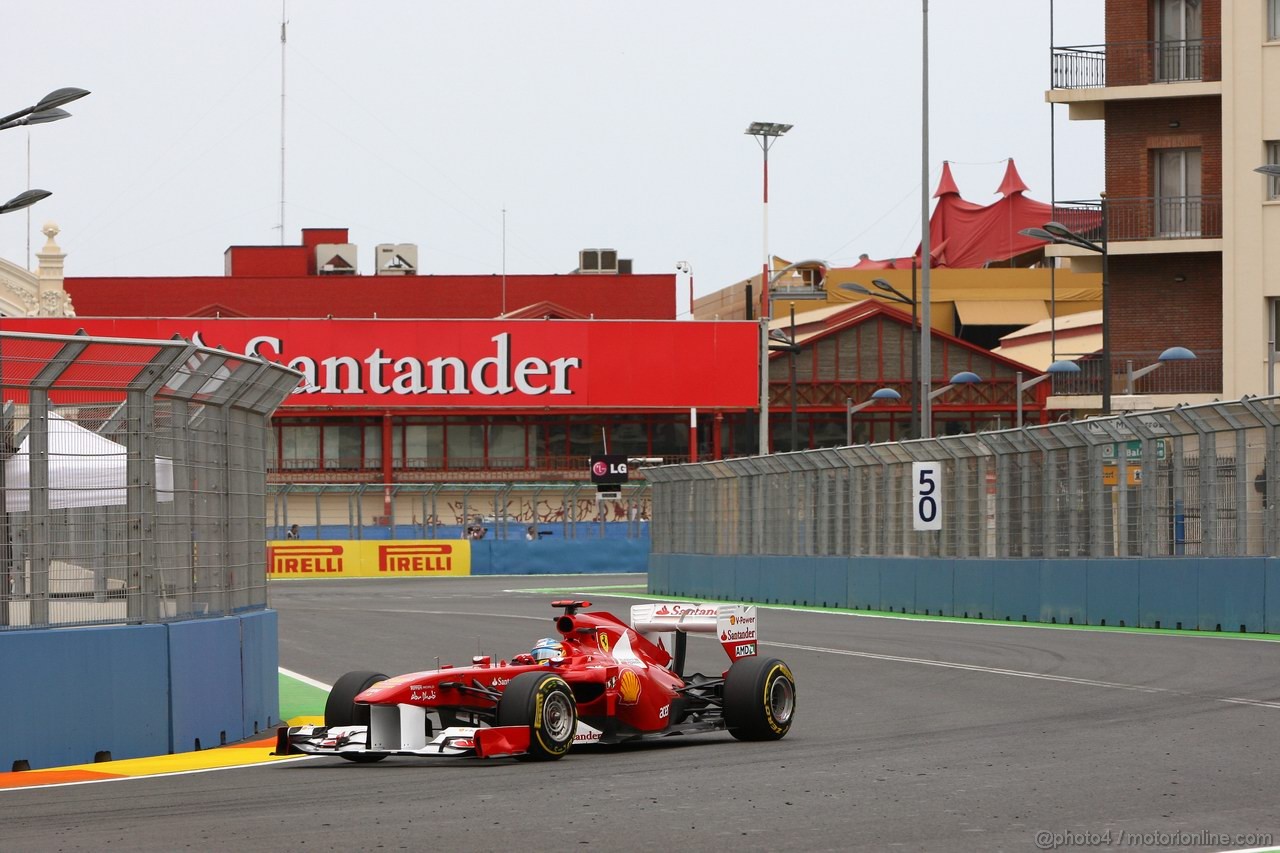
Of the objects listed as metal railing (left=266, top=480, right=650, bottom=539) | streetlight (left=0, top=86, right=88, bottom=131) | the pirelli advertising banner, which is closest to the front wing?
streetlight (left=0, top=86, right=88, bottom=131)

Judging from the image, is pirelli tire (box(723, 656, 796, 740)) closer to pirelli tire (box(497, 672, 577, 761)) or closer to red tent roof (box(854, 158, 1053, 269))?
pirelli tire (box(497, 672, 577, 761))

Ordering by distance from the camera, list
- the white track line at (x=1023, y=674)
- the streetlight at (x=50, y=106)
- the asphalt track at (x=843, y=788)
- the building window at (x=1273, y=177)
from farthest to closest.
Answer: the building window at (x=1273, y=177), the streetlight at (x=50, y=106), the white track line at (x=1023, y=674), the asphalt track at (x=843, y=788)

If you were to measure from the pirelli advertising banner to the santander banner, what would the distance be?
37.0ft

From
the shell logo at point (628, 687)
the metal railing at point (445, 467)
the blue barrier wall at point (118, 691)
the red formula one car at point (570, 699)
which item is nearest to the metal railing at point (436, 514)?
the metal railing at point (445, 467)

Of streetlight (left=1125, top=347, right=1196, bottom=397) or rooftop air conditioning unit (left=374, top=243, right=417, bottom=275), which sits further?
rooftop air conditioning unit (left=374, top=243, right=417, bottom=275)

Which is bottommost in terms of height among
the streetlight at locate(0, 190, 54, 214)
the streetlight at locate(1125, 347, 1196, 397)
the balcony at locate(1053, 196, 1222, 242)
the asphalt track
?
the asphalt track

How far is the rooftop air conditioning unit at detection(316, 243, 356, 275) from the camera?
83438 mm

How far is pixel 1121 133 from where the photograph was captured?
43188 millimetres

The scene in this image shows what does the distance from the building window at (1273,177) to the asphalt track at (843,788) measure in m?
26.1

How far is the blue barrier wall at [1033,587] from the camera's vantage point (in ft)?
75.8

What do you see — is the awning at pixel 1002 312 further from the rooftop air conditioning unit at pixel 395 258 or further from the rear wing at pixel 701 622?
the rear wing at pixel 701 622

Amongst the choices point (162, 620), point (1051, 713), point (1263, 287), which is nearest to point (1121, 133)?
point (1263, 287)

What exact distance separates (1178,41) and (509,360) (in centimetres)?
2946

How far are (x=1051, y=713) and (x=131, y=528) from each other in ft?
21.6
